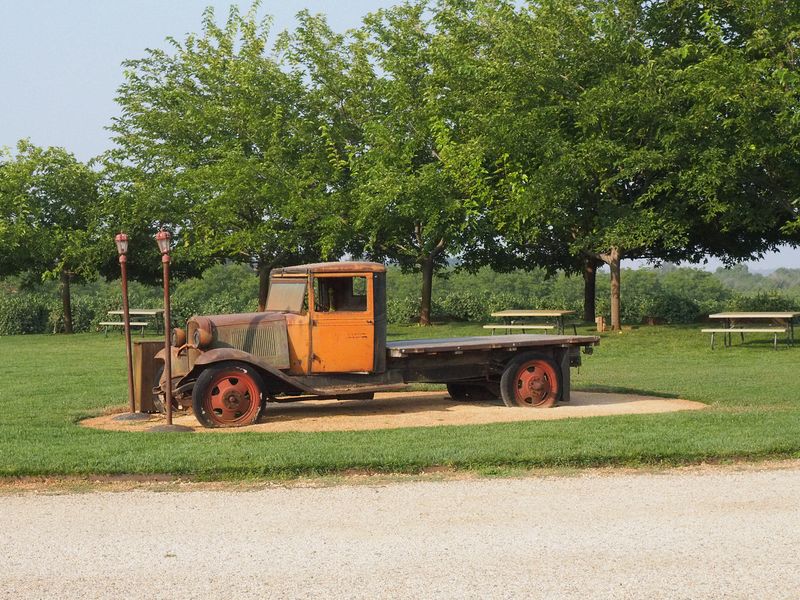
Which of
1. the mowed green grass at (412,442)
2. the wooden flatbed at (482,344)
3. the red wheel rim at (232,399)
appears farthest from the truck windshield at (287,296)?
the mowed green grass at (412,442)

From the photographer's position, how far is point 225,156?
118ft

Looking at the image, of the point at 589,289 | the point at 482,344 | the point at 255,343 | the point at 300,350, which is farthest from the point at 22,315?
the point at 482,344

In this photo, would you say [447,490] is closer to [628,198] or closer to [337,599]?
[337,599]

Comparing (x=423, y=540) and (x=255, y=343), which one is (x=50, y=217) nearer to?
(x=255, y=343)

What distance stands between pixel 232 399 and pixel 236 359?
524 millimetres

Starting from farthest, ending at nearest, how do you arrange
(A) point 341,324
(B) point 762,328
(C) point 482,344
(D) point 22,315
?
(D) point 22,315
(B) point 762,328
(C) point 482,344
(A) point 341,324

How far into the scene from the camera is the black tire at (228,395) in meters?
13.5

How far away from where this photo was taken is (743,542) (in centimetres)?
710

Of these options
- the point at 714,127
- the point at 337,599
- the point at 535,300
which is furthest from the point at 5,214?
the point at 337,599

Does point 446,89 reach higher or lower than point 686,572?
higher

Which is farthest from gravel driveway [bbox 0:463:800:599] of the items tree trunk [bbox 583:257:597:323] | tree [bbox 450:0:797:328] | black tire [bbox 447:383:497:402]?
tree trunk [bbox 583:257:597:323]

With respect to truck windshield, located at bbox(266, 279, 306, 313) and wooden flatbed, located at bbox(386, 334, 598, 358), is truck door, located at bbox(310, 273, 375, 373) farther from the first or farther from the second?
wooden flatbed, located at bbox(386, 334, 598, 358)

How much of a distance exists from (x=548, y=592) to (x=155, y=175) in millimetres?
35284

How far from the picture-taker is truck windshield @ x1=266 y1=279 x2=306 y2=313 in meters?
14.2
